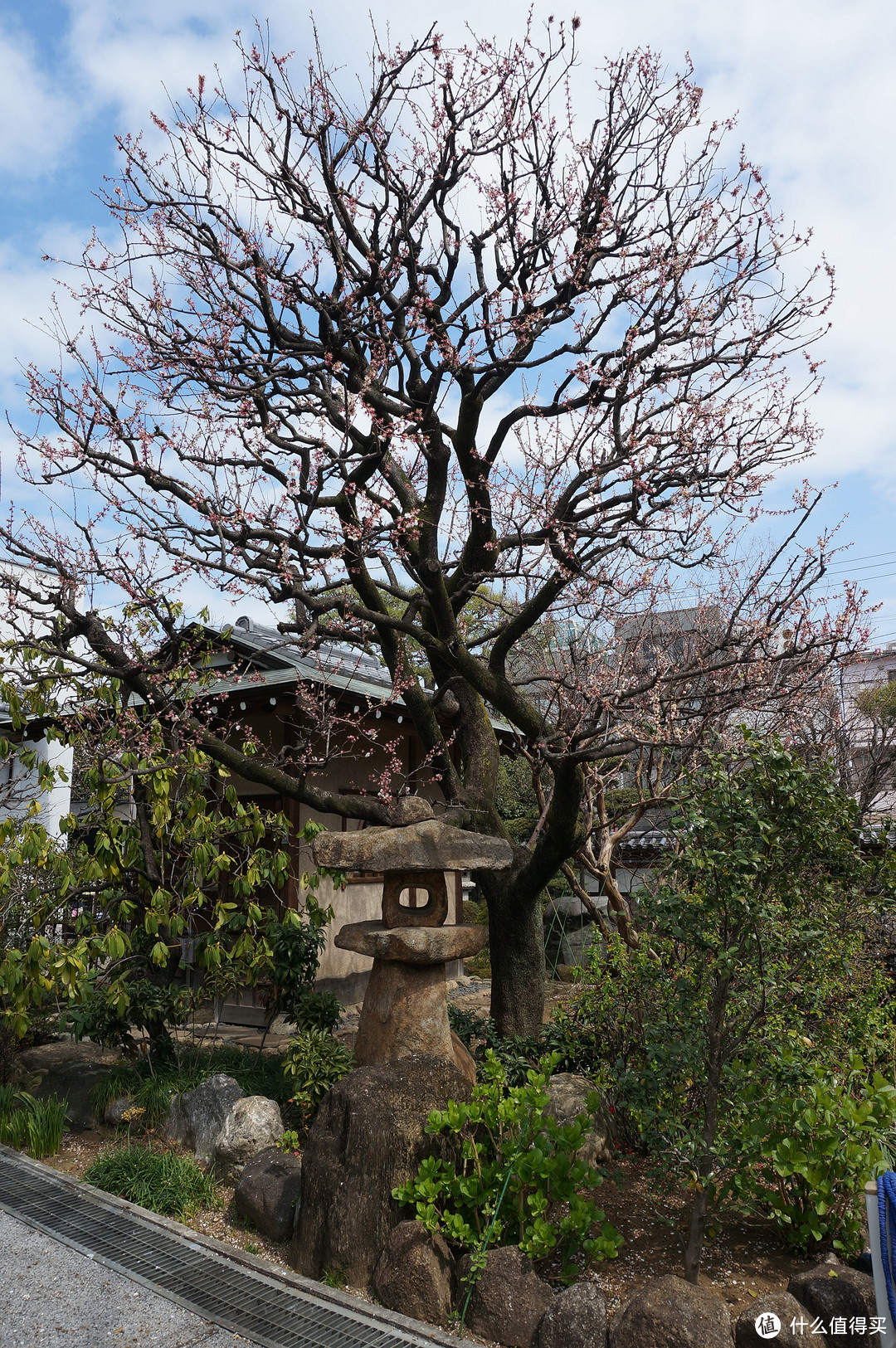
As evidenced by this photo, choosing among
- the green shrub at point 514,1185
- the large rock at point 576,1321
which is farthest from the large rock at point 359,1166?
the large rock at point 576,1321

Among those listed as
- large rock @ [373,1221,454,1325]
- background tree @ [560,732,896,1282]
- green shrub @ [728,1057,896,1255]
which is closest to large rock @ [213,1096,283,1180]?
large rock @ [373,1221,454,1325]

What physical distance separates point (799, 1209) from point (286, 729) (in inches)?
324

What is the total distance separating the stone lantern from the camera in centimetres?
600

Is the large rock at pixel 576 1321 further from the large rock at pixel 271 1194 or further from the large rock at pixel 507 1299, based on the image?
the large rock at pixel 271 1194

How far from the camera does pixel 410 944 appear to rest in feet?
Result: 19.6

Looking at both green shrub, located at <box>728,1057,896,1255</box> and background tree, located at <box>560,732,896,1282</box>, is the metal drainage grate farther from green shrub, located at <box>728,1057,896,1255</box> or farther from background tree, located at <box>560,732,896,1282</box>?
green shrub, located at <box>728,1057,896,1255</box>

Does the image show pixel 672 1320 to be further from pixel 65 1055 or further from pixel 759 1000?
pixel 65 1055

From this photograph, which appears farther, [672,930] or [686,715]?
[686,715]

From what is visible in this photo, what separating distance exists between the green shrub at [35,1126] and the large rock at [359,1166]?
2.61m

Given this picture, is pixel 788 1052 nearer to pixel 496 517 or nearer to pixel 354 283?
pixel 496 517

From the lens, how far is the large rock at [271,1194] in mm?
4996

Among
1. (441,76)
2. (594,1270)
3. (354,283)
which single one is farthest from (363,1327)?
(441,76)

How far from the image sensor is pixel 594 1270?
14.5 feet

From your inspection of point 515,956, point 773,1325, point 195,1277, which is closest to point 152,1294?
point 195,1277
